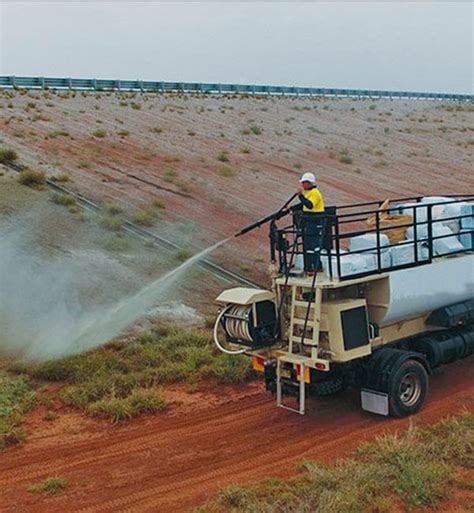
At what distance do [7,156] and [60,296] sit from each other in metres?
9.47

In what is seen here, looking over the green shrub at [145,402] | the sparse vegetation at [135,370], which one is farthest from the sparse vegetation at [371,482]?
the sparse vegetation at [135,370]

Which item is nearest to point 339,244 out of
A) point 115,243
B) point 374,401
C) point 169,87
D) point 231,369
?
point 374,401

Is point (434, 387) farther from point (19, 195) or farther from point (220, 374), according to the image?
point (19, 195)

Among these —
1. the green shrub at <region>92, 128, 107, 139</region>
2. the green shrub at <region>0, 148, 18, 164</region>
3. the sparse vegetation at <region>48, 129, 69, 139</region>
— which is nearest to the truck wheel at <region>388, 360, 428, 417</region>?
the green shrub at <region>0, 148, 18, 164</region>

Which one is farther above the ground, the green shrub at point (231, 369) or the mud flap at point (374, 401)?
the mud flap at point (374, 401)

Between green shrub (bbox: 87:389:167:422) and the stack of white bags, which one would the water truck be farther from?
green shrub (bbox: 87:389:167:422)

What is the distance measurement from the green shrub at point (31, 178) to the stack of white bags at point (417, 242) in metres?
11.6

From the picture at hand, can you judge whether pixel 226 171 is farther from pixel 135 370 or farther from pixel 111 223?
pixel 135 370

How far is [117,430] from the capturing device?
33.4 feet

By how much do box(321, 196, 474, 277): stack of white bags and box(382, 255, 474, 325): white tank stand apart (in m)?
0.23

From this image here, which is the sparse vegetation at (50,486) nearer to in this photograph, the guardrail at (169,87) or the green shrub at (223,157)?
the green shrub at (223,157)

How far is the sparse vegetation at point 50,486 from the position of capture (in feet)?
27.2

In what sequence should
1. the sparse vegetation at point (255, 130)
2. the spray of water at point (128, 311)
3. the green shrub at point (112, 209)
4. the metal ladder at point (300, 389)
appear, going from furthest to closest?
1. the sparse vegetation at point (255, 130)
2. the green shrub at point (112, 209)
3. the spray of water at point (128, 311)
4. the metal ladder at point (300, 389)

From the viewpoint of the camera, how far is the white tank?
10.4 m
